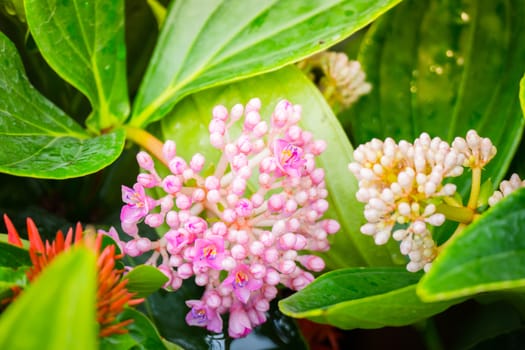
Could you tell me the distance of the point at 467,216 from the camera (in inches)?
22.6

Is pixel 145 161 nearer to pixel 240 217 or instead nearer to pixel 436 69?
pixel 240 217

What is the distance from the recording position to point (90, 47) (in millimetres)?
709

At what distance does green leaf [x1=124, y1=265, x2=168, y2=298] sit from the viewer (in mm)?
526

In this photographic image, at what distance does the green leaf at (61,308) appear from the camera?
29 centimetres

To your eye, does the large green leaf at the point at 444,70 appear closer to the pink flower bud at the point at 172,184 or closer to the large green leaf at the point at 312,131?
the large green leaf at the point at 312,131

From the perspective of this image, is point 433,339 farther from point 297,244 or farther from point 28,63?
point 28,63

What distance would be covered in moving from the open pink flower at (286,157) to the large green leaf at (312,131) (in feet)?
0.30

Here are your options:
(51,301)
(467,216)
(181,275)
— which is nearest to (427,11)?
(467,216)

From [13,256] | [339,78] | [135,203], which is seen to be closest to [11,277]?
[13,256]

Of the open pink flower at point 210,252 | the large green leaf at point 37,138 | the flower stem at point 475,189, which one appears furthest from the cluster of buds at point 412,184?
the large green leaf at point 37,138

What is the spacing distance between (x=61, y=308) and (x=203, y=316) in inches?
14.5

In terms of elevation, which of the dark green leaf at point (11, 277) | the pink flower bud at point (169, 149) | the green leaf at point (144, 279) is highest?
the pink flower bud at point (169, 149)

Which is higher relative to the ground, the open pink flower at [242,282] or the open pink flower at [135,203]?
the open pink flower at [135,203]

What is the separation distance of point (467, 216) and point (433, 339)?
29cm
